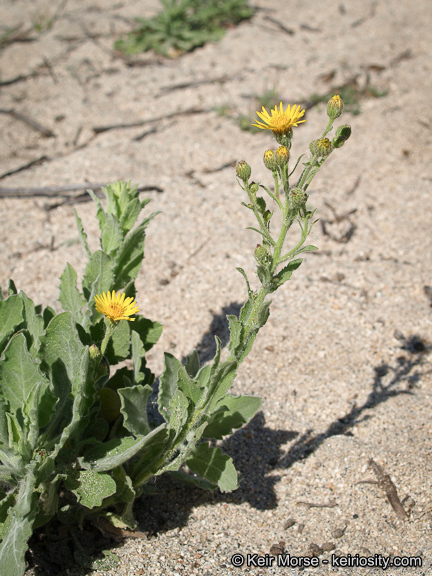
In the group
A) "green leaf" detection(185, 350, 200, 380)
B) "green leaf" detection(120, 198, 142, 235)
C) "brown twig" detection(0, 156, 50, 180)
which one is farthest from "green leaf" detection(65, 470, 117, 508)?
"brown twig" detection(0, 156, 50, 180)

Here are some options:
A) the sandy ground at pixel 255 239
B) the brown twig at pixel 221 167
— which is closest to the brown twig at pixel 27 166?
the sandy ground at pixel 255 239

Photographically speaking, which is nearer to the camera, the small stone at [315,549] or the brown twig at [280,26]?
the small stone at [315,549]

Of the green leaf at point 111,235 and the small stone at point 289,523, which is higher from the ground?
the green leaf at point 111,235

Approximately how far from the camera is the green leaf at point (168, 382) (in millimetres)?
2193

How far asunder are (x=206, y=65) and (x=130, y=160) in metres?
2.07

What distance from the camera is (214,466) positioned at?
224 centimetres

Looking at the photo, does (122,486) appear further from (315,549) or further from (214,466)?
(315,549)

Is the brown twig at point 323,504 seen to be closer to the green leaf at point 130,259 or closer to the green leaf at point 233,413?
the green leaf at point 233,413

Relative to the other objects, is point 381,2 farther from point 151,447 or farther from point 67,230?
point 151,447

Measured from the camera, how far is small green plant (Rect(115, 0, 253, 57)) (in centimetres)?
648

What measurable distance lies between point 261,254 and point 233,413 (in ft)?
2.60

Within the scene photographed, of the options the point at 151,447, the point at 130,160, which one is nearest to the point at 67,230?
the point at 130,160

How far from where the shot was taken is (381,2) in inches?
278

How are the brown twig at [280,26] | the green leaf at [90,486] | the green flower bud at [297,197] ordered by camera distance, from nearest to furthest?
the green flower bud at [297,197] < the green leaf at [90,486] < the brown twig at [280,26]
